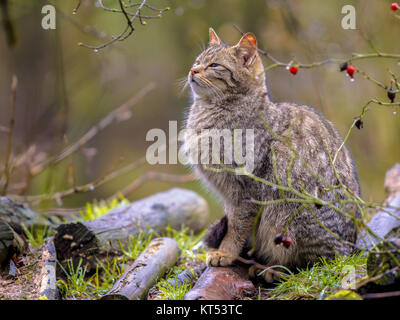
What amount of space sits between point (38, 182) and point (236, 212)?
5801 mm

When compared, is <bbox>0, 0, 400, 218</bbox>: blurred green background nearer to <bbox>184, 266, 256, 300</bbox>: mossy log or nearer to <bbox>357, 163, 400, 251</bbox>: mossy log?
<bbox>357, 163, 400, 251</bbox>: mossy log

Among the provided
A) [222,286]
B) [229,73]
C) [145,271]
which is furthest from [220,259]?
[229,73]

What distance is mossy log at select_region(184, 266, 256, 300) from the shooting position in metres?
2.80

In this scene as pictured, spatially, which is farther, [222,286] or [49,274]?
[49,274]

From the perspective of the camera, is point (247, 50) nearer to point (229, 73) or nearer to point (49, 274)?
point (229, 73)

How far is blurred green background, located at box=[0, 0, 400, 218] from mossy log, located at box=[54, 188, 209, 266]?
1273 millimetres

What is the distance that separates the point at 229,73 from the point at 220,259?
56.4 inches

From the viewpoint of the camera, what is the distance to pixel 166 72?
902 centimetres

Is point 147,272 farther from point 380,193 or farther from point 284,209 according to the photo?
point 380,193

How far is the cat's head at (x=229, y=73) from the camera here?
12.1 ft

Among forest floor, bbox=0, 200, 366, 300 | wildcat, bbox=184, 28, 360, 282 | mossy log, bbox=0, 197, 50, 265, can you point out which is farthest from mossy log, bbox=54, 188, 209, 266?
wildcat, bbox=184, 28, 360, 282

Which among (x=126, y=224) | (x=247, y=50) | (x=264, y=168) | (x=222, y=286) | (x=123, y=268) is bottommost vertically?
(x=123, y=268)

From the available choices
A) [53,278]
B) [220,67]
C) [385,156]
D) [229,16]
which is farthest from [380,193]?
[53,278]

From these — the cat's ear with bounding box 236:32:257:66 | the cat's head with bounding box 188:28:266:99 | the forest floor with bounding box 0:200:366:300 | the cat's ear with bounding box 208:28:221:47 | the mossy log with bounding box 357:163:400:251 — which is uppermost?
the cat's ear with bounding box 208:28:221:47
